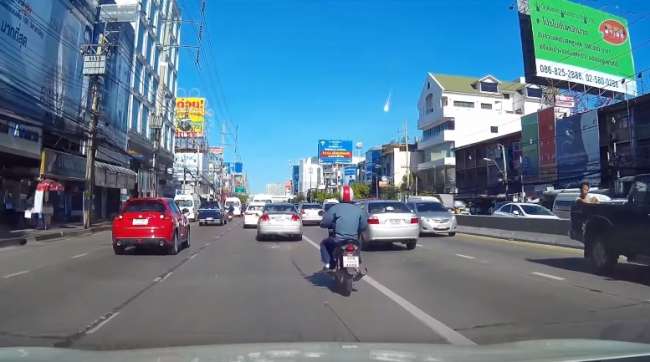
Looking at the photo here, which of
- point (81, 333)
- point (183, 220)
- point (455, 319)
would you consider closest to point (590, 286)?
point (455, 319)

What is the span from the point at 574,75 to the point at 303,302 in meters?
37.7

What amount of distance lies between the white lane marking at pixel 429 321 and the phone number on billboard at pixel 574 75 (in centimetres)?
3378

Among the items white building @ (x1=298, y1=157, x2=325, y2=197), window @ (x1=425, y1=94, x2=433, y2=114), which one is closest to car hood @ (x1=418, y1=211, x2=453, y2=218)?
window @ (x1=425, y1=94, x2=433, y2=114)

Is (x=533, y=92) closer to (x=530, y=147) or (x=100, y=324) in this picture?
(x=530, y=147)

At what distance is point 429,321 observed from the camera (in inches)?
278

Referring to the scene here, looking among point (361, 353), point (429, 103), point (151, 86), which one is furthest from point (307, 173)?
point (361, 353)

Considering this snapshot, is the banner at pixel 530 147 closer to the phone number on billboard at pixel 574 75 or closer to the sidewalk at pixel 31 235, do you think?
the phone number on billboard at pixel 574 75

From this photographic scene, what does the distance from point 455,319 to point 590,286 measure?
4.04 m

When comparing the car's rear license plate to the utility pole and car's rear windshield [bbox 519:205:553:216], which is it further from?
the utility pole

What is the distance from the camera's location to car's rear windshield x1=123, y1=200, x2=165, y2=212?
15.9m

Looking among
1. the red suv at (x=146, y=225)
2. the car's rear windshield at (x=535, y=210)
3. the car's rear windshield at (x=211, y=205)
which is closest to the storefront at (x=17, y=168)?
the red suv at (x=146, y=225)

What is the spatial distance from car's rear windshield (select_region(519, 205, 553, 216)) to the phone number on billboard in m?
17.6

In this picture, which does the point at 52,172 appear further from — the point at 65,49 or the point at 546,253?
the point at 546,253

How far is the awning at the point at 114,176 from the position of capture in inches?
1283
